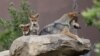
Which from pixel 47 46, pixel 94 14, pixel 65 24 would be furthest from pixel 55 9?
pixel 94 14

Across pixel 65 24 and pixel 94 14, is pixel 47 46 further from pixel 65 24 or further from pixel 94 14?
pixel 94 14

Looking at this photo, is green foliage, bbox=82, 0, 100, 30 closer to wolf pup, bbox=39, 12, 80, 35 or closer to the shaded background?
wolf pup, bbox=39, 12, 80, 35

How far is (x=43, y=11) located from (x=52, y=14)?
360 millimetres

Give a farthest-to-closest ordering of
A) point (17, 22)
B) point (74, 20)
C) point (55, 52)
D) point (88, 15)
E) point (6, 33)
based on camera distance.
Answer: point (17, 22) < point (74, 20) < point (55, 52) < point (6, 33) < point (88, 15)

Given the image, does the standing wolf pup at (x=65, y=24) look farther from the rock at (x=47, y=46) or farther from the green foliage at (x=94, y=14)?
the green foliage at (x=94, y=14)

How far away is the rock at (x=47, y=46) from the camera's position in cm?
590

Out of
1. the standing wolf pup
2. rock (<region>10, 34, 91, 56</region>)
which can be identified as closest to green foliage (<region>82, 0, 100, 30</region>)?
rock (<region>10, 34, 91, 56</region>)

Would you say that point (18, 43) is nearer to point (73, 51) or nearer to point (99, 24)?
point (73, 51)

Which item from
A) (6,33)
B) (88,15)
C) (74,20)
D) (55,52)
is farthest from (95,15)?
(74,20)

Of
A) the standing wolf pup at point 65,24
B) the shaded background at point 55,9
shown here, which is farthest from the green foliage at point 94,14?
the shaded background at point 55,9

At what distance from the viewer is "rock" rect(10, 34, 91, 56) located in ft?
19.4

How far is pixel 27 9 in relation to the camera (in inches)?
386

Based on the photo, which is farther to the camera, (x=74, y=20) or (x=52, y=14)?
(x=52, y=14)

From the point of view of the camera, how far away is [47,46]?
592 cm
